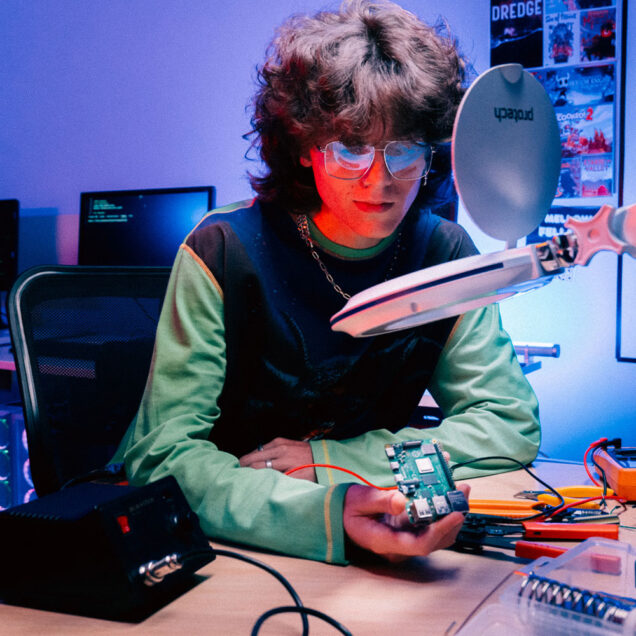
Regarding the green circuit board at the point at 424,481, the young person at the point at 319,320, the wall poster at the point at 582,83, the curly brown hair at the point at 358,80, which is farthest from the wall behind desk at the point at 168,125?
the green circuit board at the point at 424,481

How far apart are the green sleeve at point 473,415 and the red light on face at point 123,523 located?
1.14 ft

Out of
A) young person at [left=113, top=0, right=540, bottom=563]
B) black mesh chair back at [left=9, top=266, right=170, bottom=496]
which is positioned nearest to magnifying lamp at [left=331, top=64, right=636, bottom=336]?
young person at [left=113, top=0, right=540, bottom=563]

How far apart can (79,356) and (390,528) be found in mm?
769

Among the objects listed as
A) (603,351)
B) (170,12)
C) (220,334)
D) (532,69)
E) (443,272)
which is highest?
(170,12)

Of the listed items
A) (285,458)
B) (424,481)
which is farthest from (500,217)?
(285,458)

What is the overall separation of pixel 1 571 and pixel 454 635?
1.47ft

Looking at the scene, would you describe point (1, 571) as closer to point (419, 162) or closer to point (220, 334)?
point (220, 334)

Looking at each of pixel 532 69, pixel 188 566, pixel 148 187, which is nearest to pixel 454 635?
pixel 188 566

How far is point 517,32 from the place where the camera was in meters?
2.16

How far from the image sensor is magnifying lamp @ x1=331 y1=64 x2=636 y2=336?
0.49m

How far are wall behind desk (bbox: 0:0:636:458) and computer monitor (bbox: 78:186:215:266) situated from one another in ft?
0.70

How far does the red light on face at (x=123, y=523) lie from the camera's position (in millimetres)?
647

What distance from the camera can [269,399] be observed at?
3.72ft

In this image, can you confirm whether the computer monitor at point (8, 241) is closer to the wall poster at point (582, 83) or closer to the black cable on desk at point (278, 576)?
the wall poster at point (582, 83)
